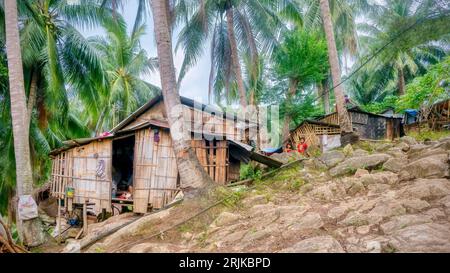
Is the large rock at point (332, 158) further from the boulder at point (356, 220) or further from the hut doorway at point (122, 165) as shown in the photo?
the hut doorway at point (122, 165)

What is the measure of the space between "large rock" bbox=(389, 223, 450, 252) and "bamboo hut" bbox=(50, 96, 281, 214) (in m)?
4.63

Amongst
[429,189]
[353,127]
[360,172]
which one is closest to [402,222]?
[429,189]

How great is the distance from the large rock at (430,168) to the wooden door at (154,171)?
6.47m

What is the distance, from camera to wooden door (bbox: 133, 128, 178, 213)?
8594mm

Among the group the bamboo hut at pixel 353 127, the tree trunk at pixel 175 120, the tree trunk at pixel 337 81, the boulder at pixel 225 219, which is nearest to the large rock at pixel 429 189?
the boulder at pixel 225 219

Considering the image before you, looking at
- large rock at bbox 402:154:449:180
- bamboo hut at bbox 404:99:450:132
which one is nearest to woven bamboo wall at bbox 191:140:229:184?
large rock at bbox 402:154:449:180

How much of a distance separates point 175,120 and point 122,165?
6428 millimetres

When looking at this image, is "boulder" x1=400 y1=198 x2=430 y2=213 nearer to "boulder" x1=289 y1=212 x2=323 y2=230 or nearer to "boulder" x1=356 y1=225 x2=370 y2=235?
"boulder" x1=356 y1=225 x2=370 y2=235

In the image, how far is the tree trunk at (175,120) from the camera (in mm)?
5723

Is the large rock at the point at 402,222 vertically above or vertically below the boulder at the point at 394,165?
below

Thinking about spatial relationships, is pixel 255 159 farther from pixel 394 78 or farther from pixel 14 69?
pixel 394 78

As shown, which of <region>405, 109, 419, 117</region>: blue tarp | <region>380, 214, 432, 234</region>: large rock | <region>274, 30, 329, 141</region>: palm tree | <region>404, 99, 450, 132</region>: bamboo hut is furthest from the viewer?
<region>274, 30, 329, 141</region>: palm tree

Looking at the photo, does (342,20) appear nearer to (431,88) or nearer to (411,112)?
(431,88)
